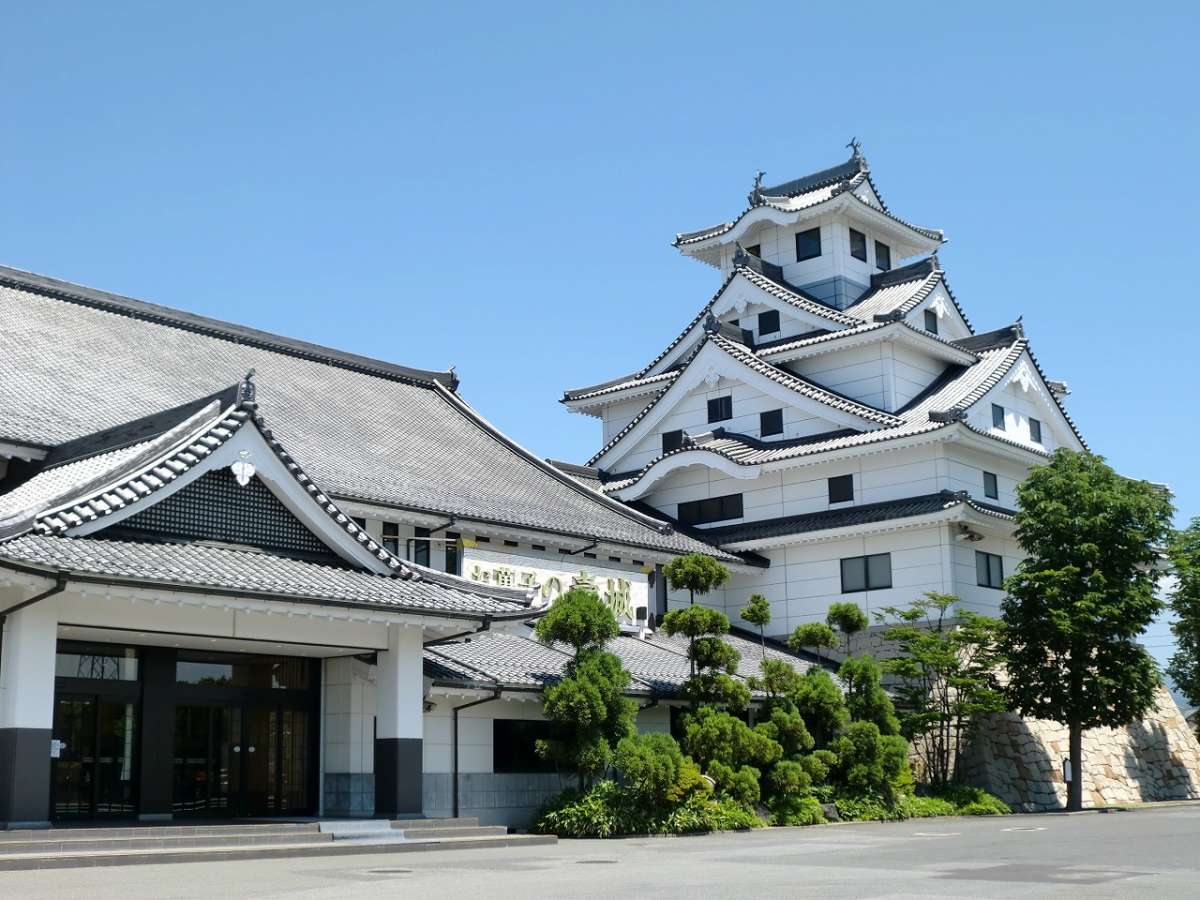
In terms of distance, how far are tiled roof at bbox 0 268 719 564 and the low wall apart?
8.88 meters

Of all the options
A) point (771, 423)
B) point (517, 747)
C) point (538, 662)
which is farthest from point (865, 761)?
point (771, 423)

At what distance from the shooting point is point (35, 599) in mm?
18453

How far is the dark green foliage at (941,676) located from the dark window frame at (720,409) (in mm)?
8823

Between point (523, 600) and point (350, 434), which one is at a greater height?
point (350, 434)

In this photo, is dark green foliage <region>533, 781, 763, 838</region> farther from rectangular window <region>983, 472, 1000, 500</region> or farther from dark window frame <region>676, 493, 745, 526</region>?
rectangular window <region>983, 472, 1000, 500</region>

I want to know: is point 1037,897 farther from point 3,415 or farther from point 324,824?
point 3,415

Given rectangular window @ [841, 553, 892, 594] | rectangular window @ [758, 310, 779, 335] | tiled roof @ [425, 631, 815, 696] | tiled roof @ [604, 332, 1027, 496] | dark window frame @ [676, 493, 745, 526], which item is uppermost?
rectangular window @ [758, 310, 779, 335]

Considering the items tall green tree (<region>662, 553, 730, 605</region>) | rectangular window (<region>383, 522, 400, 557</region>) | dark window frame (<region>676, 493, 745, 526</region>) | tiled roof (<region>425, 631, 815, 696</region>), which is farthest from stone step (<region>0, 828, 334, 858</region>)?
dark window frame (<region>676, 493, 745, 526</region>)

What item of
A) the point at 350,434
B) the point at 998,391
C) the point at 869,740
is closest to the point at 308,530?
the point at 350,434

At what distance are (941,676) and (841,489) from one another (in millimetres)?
6383

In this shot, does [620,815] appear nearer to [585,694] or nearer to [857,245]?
[585,694]

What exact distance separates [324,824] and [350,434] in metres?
12.1

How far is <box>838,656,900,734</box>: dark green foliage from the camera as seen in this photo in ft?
98.7

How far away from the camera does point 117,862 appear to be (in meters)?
17.0
